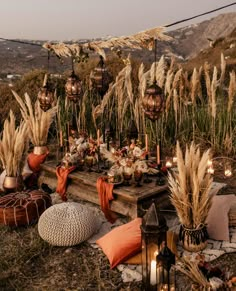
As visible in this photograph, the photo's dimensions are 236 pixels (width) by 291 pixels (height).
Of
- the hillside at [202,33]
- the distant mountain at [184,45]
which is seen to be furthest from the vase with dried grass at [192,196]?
the hillside at [202,33]

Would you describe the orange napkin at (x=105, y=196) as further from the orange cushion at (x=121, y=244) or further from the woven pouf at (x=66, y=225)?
the orange cushion at (x=121, y=244)

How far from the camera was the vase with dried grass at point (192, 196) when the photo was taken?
414 centimetres

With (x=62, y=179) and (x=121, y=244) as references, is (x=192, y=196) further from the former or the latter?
(x=62, y=179)

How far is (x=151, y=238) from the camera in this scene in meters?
3.79

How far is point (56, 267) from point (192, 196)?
1.47 m

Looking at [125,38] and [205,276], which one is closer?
[205,276]

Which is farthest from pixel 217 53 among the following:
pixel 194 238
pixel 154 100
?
pixel 194 238

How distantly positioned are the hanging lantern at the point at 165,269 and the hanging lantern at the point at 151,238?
168mm

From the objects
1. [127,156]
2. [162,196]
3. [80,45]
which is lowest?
[162,196]

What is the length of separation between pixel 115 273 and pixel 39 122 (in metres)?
3.99

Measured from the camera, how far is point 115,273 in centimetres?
409

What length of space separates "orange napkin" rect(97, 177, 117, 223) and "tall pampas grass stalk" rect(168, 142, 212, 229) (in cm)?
103

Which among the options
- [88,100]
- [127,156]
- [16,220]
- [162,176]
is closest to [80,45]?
[127,156]

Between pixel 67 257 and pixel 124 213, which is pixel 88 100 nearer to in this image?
pixel 124 213
